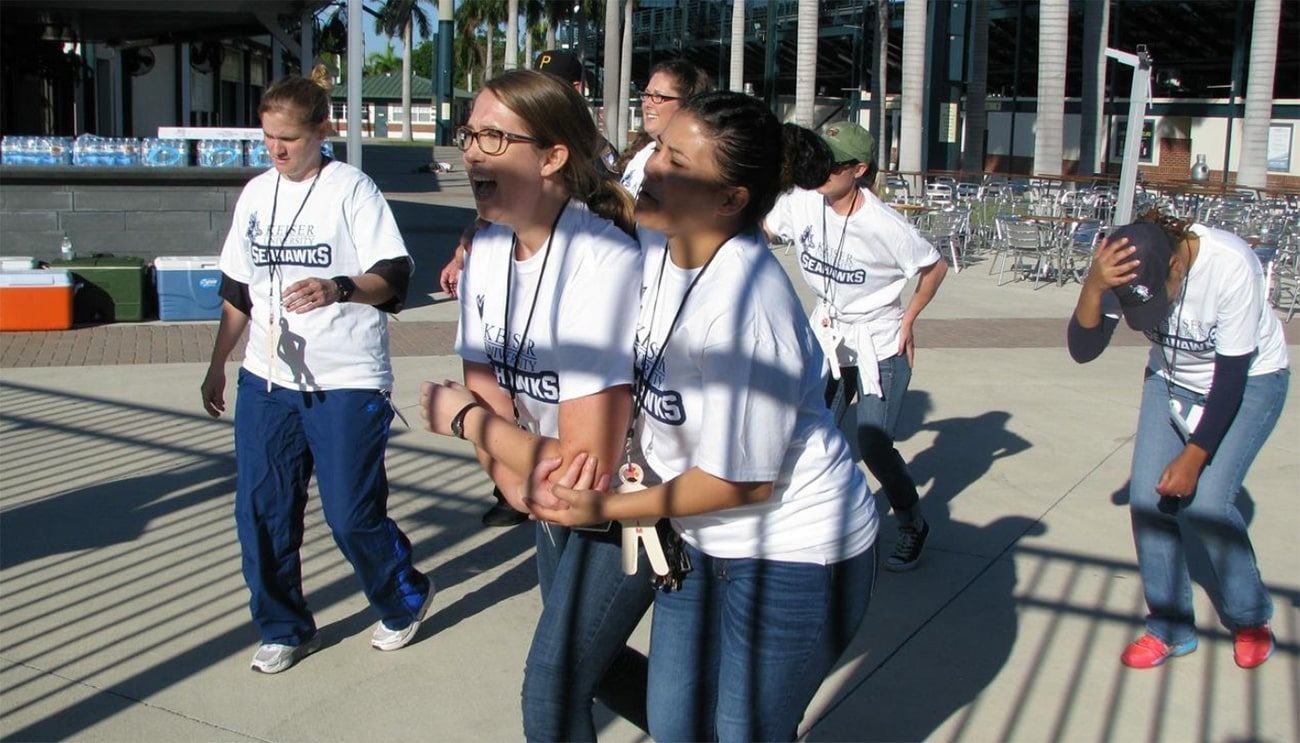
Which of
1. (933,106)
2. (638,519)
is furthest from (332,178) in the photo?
(933,106)

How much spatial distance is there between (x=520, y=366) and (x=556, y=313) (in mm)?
224

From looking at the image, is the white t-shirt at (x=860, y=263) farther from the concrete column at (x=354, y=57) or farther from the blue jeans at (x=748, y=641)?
the concrete column at (x=354, y=57)

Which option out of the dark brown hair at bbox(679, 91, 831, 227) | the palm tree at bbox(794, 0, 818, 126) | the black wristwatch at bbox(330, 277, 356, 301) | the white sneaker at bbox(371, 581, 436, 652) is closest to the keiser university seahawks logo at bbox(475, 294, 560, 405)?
the dark brown hair at bbox(679, 91, 831, 227)

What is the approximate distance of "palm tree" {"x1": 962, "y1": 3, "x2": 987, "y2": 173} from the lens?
89.6 ft

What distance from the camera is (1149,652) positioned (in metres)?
4.27

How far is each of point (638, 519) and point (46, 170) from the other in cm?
1049

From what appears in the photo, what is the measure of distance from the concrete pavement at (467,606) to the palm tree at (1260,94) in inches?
684

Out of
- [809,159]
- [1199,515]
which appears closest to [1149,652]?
[1199,515]

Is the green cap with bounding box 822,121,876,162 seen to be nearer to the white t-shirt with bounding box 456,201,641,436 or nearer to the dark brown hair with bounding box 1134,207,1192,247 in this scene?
the dark brown hair with bounding box 1134,207,1192,247

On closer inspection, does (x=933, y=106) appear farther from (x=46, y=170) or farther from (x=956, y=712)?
(x=956, y=712)

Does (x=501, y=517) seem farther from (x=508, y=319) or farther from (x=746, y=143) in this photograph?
(x=746, y=143)

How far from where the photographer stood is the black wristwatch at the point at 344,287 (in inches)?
146

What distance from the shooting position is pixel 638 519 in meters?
2.50

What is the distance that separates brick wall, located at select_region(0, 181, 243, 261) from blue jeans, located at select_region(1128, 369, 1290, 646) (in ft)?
30.8
